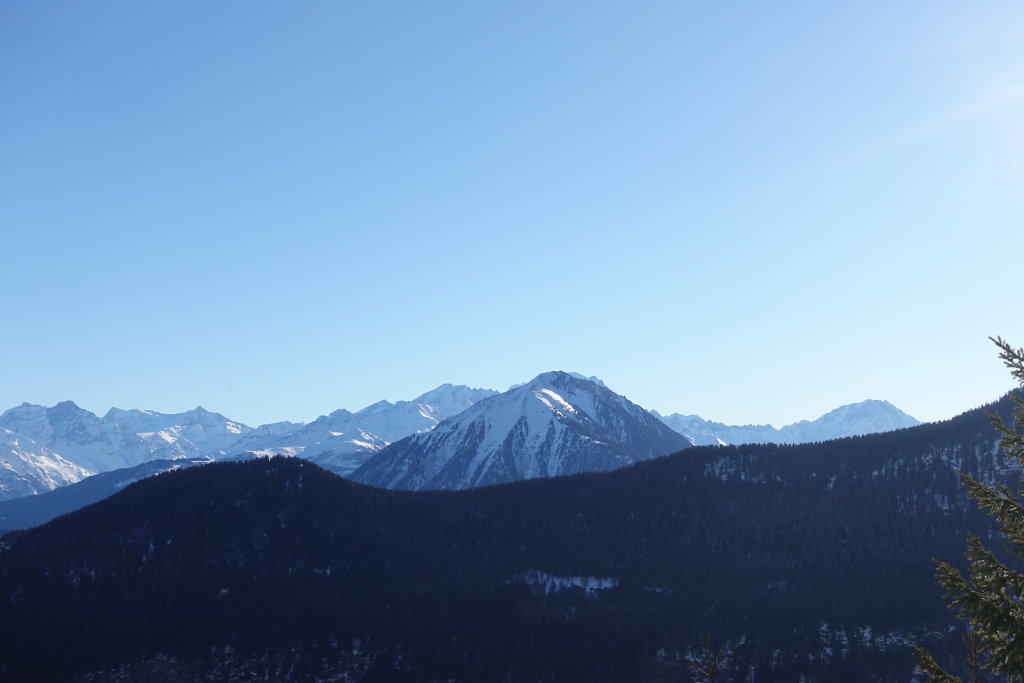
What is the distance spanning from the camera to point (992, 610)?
109ft

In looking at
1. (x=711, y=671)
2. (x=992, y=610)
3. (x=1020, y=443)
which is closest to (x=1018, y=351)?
(x=1020, y=443)

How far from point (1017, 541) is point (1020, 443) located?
4177 millimetres

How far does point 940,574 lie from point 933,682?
4.32m

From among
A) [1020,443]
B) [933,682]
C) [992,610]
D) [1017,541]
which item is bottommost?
[933,682]

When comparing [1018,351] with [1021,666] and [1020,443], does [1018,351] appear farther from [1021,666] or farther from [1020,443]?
[1021,666]

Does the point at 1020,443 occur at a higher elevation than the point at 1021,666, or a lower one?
higher

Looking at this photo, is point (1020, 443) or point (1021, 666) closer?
point (1021, 666)

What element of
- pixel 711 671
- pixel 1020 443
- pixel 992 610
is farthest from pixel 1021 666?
pixel 711 671

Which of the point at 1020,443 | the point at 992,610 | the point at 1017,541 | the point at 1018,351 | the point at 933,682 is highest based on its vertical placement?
the point at 1018,351

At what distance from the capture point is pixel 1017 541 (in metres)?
33.8

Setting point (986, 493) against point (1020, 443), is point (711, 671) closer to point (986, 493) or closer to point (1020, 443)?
point (986, 493)

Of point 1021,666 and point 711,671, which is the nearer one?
point 1021,666

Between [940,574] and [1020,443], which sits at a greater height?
[1020,443]

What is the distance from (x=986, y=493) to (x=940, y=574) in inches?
144
